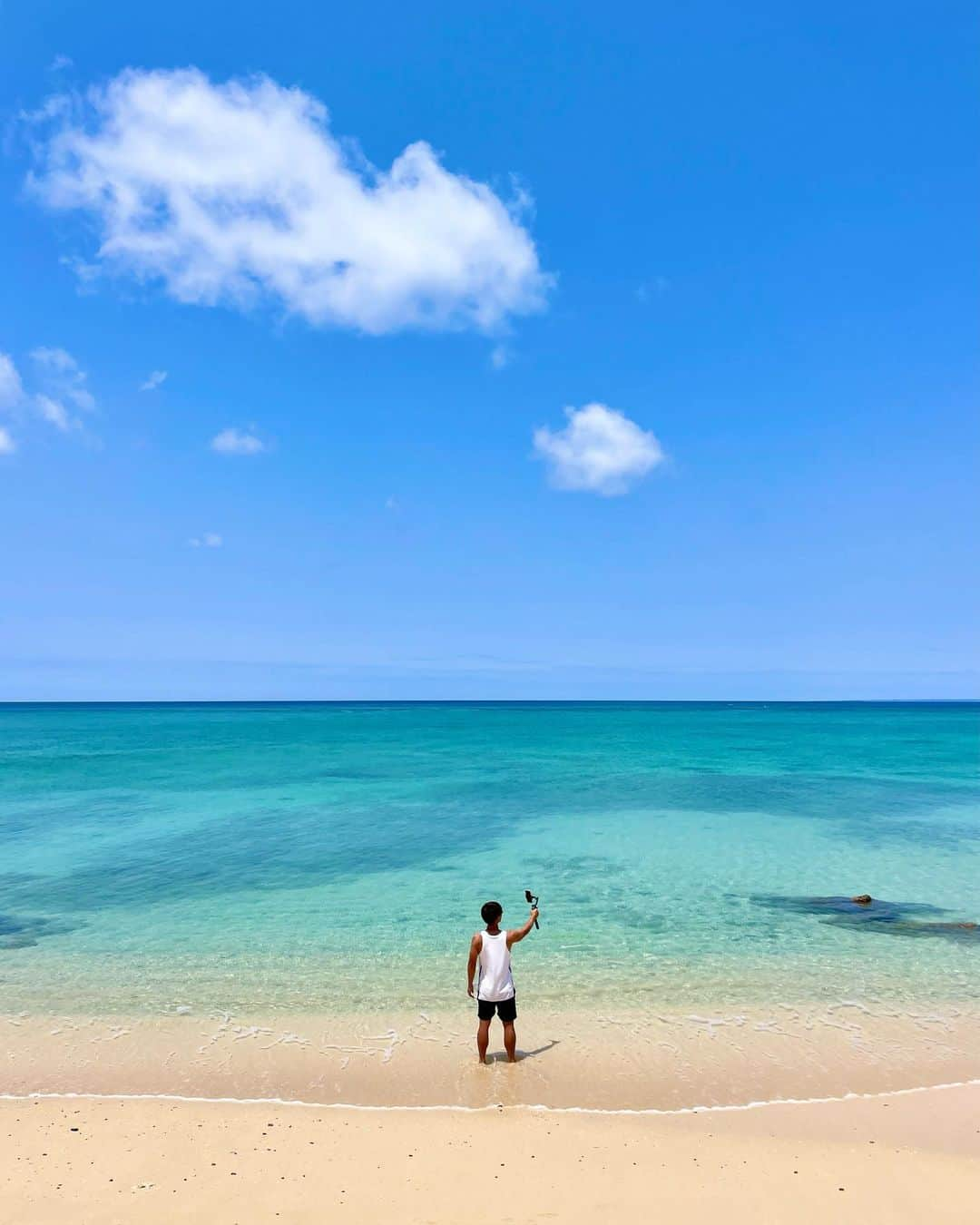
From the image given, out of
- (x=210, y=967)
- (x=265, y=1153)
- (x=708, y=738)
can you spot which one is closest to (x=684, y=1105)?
(x=265, y=1153)

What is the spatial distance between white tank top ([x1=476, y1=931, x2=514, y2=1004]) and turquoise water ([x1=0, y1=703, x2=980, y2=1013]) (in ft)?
7.57

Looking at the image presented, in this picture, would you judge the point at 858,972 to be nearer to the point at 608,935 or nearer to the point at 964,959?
the point at 964,959

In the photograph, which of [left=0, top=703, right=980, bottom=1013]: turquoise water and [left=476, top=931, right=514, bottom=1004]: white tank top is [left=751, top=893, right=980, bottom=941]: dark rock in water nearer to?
[left=0, top=703, right=980, bottom=1013]: turquoise water

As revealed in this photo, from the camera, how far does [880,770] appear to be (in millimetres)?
45094

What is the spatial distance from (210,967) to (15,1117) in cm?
478

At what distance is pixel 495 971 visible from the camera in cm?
904

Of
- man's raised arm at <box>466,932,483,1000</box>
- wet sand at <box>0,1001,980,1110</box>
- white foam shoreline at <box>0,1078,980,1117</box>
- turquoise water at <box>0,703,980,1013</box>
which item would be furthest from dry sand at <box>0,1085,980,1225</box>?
turquoise water at <box>0,703,980,1013</box>

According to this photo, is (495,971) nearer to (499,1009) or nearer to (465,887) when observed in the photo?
(499,1009)

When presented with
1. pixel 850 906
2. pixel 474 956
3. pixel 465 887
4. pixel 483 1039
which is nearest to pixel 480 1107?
pixel 483 1039

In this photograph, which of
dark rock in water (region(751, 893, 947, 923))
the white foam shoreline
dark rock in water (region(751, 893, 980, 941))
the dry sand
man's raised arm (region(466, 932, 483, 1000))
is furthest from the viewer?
dark rock in water (region(751, 893, 947, 923))

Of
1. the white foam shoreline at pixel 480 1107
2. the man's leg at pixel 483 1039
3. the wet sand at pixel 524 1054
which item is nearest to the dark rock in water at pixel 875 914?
the wet sand at pixel 524 1054

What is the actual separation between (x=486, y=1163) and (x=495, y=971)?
7.35 ft

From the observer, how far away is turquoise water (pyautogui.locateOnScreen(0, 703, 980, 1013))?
38.8 feet

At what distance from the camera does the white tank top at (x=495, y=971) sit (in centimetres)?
902
